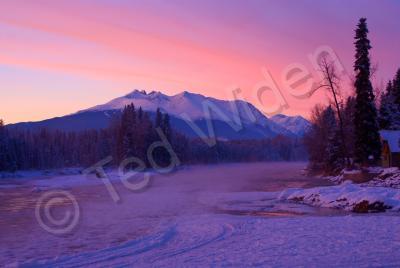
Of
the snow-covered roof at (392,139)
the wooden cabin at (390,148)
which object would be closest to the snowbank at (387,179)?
the wooden cabin at (390,148)

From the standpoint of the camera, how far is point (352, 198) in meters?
27.5

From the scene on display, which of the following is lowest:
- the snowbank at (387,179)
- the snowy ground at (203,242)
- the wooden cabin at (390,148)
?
the snowbank at (387,179)

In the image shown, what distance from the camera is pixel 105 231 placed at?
2017 cm

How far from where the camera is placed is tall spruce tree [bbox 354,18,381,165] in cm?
5109

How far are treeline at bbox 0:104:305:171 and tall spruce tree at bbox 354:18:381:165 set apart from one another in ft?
174

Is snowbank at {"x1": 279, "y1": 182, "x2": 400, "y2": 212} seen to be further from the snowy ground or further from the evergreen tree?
the evergreen tree

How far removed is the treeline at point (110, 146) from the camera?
Result: 315 ft

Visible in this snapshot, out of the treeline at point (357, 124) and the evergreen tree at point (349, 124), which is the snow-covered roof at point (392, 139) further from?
the evergreen tree at point (349, 124)

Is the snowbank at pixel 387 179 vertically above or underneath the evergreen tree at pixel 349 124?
underneath

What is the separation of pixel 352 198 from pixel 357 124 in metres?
26.5

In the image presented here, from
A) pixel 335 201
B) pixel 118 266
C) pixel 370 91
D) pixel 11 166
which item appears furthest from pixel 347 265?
pixel 11 166

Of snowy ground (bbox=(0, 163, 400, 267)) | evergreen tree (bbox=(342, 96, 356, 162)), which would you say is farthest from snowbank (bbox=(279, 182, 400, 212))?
evergreen tree (bbox=(342, 96, 356, 162))

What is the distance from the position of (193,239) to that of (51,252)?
194 inches

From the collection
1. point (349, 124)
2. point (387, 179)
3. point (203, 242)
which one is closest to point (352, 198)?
point (387, 179)
